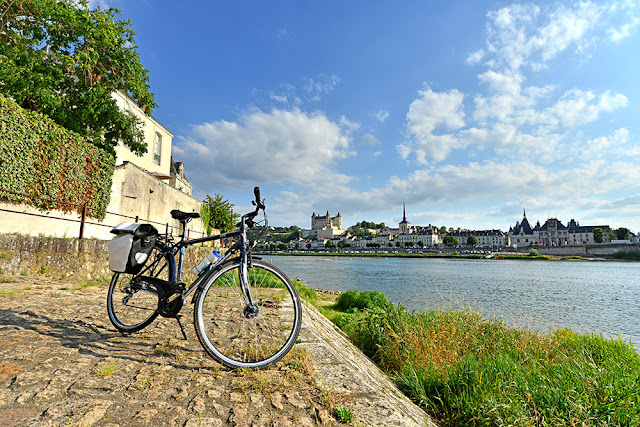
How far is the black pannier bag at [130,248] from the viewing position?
3434 mm

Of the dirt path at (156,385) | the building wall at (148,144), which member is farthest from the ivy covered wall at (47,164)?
the building wall at (148,144)

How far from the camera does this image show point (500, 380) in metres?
4.01

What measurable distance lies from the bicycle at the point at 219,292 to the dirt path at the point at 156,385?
0.65 feet

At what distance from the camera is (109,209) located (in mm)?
14867

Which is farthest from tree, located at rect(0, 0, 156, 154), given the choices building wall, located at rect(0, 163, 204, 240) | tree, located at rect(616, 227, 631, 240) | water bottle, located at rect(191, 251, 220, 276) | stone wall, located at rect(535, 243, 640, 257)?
tree, located at rect(616, 227, 631, 240)

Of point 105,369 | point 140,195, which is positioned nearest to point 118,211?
point 140,195

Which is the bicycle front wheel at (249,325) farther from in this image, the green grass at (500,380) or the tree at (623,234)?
the tree at (623,234)

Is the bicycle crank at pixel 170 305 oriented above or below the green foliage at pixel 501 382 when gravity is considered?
above

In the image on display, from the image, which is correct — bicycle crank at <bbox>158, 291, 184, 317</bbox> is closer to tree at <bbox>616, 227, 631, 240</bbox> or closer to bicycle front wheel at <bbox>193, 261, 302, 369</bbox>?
bicycle front wheel at <bbox>193, 261, 302, 369</bbox>

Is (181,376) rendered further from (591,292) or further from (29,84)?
(591,292)

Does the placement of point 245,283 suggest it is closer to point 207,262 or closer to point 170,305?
point 207,262

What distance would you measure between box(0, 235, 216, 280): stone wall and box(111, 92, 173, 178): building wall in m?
13.6

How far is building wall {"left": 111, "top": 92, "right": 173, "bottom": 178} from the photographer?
2136 centimetres

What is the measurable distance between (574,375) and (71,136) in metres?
15.3
